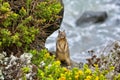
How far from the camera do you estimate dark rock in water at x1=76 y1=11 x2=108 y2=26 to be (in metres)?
14.9

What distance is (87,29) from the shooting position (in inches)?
568

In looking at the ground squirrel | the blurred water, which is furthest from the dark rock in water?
the ground squirrel

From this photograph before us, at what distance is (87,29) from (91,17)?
0.64 metres

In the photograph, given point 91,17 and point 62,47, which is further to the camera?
point 91,17

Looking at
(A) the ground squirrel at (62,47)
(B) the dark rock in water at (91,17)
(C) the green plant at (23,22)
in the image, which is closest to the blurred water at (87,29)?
(B) the dark rock in water at (91,17)

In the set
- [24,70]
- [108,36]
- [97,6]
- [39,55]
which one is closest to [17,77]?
[24,70]


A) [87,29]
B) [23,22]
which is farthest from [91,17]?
[23,22]

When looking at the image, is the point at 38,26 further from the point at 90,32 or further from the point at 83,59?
the point at 90,32

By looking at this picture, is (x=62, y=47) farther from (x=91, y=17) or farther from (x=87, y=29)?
(x=91, y=17)

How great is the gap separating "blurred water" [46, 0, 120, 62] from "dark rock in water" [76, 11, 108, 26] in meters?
0.18

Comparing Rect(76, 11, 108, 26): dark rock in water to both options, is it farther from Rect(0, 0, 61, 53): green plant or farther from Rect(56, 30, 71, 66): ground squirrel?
Rect(0, 0, 61, 53): green plant

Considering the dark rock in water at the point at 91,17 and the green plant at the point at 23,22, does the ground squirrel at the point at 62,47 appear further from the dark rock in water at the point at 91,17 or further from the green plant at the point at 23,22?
the dark rock in water at the point at 91,17

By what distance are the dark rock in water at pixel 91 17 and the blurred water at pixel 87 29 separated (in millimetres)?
178

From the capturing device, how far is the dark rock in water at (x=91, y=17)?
14866 mm
